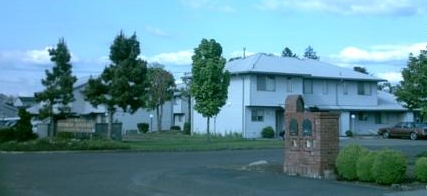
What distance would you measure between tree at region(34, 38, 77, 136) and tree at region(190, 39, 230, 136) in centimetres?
850

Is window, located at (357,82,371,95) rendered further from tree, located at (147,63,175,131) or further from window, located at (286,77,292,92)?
tree, located at (147,63,175,131)

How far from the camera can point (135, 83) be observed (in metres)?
43.8

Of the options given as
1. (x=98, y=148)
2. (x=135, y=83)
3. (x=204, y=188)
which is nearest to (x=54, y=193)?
(x=204, y=188)

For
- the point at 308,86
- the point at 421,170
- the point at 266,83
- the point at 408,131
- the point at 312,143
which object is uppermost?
the point at 308,86

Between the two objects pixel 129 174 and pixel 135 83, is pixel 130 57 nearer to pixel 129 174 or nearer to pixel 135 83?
pixel 135 83

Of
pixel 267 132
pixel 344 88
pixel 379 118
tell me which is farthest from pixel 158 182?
pixel 379 118

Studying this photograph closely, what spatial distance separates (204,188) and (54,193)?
3.61 metres

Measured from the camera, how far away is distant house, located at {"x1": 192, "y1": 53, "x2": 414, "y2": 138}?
2128 inches

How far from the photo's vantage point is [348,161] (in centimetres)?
1753

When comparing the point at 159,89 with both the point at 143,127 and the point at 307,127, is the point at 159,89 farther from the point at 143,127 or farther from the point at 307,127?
the point at 307,127

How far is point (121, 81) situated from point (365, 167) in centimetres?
2781

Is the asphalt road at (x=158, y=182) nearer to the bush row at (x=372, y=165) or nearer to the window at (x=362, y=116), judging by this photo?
the bush row at (x=372, y=165)

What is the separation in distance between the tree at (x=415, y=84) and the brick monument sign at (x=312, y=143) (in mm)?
7160

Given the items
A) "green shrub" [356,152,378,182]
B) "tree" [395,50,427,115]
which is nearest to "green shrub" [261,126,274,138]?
"tree" [395,50,427,115]
